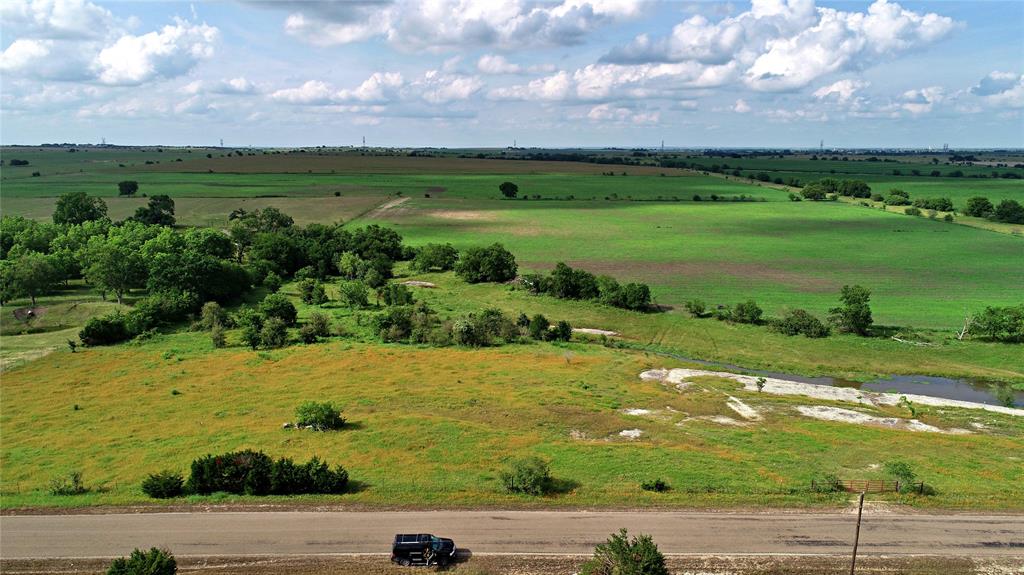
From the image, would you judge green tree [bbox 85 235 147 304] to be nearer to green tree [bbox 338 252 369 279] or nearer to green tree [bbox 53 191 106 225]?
green tree [bbox 338 252 369 279]

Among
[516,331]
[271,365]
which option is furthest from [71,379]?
[516,331]

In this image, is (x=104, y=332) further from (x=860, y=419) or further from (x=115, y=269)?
(x=860, y=419)

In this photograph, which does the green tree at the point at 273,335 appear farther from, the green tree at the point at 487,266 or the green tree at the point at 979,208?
the green tree at the point at 979,208

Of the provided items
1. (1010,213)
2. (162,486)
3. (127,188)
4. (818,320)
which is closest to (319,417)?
(162,486)

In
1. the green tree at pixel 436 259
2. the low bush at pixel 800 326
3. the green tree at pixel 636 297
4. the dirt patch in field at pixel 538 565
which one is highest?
the green tree at pixel 436 259

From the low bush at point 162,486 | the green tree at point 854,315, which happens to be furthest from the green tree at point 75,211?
the green tree at point 854,315

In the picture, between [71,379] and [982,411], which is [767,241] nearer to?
[982,411]

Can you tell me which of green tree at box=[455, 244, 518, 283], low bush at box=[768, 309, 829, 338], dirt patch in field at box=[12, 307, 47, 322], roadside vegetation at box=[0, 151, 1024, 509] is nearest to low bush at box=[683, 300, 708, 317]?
roadside vegetation at box=[0, 151, 1024, 509]
